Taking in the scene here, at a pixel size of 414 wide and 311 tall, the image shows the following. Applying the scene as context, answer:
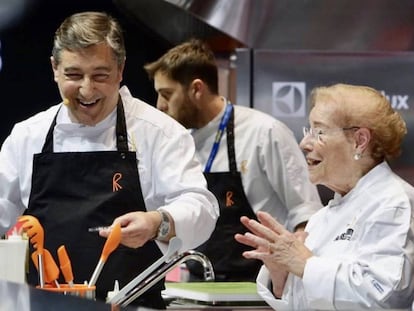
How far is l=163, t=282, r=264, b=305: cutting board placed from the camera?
2.81 meters

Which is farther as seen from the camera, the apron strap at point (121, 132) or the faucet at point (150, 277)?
the apron strap at point (121, 132)

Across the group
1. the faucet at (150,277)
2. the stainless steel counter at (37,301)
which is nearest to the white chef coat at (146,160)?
the faucet at (150,277)

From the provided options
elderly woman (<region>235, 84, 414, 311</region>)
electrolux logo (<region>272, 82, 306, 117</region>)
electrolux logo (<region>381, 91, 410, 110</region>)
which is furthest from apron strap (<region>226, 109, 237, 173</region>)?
elderly woman (<region>235, 84, 414, 311</region>)

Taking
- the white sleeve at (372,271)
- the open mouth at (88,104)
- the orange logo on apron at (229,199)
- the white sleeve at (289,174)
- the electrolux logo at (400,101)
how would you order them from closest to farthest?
the white sleeve at (372,271)
the open mouth at (88,104)
the white sleeve at (289,174)
the orange logo on apron at (229,199)
the electrolux logo at (400,101)

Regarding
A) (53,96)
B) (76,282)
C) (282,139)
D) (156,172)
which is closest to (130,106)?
(156,172)

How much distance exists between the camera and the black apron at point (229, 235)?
12.3 feet

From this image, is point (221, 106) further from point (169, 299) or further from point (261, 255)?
point (261, 255)

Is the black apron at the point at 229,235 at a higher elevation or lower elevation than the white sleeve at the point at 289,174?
lower

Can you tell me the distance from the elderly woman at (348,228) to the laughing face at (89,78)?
0.47m

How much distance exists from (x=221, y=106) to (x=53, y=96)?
1.55 m

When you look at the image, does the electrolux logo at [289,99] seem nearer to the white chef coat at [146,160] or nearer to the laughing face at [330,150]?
the white chef coat at [146,160]

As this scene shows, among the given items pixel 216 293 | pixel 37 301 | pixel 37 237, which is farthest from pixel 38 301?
pixel 216 293

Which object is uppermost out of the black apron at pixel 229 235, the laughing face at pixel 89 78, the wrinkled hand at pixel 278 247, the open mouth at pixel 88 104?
the laughing face at pixel 89 78

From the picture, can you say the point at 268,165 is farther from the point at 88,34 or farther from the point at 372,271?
Answer: the point at 372,271
